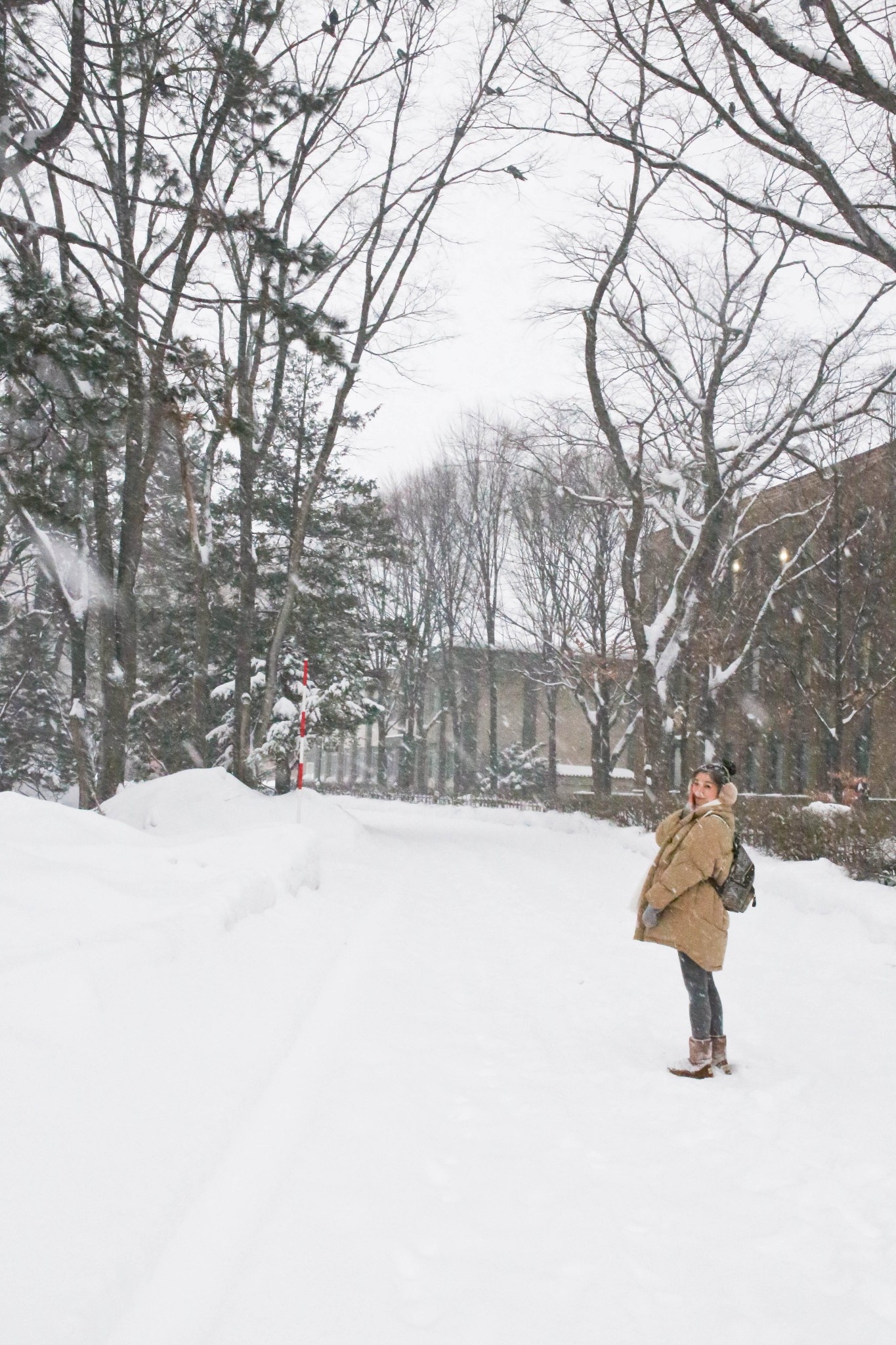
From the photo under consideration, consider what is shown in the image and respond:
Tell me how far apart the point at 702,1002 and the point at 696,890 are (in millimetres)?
606

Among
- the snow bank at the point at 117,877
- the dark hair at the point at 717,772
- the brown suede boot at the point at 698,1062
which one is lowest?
the brown suede boot at the point at 698,1062

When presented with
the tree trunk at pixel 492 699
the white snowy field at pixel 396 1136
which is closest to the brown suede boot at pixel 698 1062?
the white snowy field at pixel 396 1136

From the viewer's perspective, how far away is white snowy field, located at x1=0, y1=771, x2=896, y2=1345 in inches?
108

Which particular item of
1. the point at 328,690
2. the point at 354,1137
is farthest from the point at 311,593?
the point at 354,1137

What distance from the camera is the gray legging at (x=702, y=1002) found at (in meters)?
5.22

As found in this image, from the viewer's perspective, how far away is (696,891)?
5449 mm

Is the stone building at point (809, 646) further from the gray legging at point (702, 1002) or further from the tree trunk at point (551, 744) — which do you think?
the gray legging at point (702, 1002)

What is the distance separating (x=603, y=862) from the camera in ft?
53.9

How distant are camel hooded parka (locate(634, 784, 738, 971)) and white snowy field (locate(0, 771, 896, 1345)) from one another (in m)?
0.70

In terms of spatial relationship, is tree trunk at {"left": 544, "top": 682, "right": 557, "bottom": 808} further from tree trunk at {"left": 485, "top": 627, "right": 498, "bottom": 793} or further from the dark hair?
the dark hair

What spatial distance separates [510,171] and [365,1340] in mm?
16135

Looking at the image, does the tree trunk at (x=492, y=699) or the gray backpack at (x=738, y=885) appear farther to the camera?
the tree trunk at (x=492, y=699)

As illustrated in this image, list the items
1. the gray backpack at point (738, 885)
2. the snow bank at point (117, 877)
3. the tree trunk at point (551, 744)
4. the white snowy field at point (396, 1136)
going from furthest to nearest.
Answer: the tree trunk at point (551, 744)
the gray backpack at point (738, 885)
the snow bank at point (117, 877)
the white snowy field at point (396, 1136)

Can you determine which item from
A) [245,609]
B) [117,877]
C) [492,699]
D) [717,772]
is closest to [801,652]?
[492,699]
